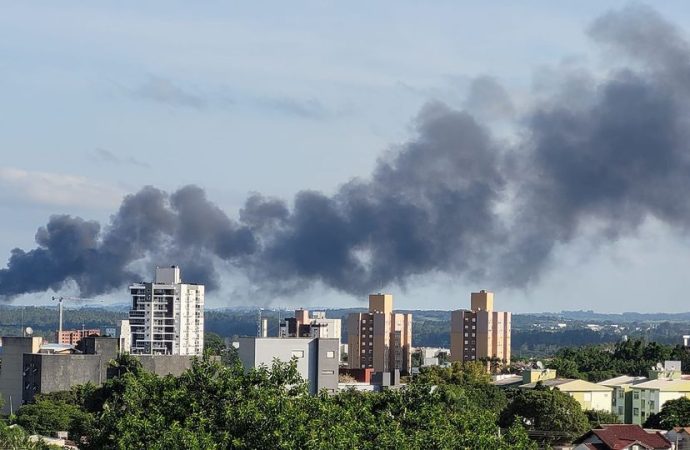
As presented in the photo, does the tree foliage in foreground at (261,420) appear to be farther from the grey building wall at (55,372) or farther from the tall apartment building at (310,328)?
the tall apartment building at (310,328)

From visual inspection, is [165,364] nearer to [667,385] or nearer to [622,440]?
[667,385]

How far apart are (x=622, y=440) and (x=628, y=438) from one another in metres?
0.31

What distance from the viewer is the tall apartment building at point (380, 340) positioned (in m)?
112

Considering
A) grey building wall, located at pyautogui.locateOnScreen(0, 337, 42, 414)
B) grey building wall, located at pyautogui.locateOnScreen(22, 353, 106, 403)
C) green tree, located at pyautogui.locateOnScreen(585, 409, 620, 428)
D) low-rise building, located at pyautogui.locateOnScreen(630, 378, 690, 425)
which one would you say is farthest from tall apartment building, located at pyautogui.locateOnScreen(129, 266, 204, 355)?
green tree, located at pyautogui.locateOnScreen(585, 409, 620, 428)

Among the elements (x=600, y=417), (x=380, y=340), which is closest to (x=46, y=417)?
(x=600, y=417)

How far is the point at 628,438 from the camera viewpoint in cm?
4022

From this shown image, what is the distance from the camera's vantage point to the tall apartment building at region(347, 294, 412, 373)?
11212cm

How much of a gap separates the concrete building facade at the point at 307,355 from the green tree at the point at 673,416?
12.0 meters

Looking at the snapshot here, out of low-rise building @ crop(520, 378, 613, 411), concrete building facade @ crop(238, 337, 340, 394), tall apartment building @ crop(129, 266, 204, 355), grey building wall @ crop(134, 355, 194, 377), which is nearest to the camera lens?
concrete building facade @ crop(238, 337, 340, 394)

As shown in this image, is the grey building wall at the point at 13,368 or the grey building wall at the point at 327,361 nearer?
the grey building wall at the point at 327,361

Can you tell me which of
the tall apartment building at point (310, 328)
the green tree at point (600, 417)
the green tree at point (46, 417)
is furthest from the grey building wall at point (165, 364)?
the tall apartment building at point (310, 328)

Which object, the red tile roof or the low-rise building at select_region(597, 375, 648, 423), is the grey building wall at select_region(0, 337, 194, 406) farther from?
the red tile roof

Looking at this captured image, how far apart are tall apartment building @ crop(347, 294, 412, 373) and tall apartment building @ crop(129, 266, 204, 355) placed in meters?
17.2

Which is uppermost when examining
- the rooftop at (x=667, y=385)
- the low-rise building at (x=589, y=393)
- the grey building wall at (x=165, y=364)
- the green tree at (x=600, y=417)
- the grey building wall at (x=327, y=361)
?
the grey building wall at (x=327, y=361)
